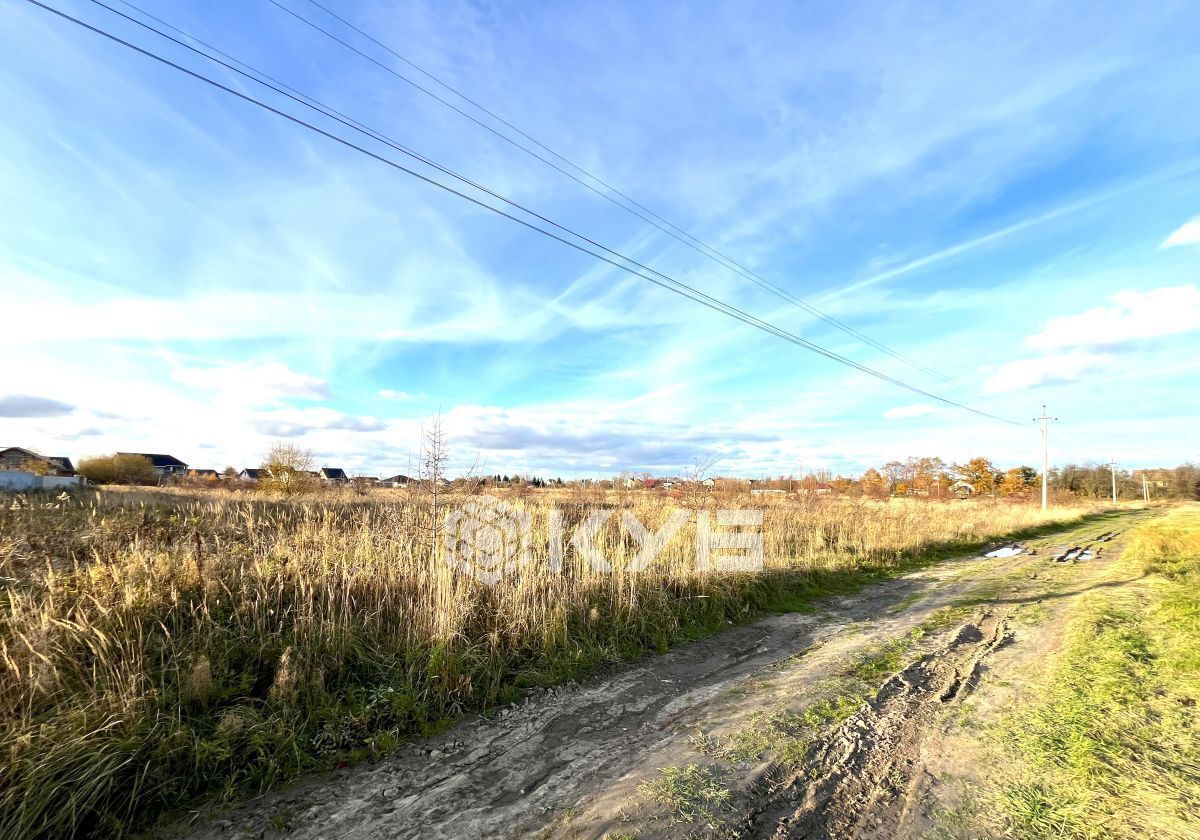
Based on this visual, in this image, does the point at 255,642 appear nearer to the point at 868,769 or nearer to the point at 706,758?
the point at 706,758

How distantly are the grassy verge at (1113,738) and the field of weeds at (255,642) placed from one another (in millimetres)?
3268

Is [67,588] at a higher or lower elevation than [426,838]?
higher

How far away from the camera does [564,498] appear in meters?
15.1

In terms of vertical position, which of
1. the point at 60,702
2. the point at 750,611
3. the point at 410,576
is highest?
the point at 410,576

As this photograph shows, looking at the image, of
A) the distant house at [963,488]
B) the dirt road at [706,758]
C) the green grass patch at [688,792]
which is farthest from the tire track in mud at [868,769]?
the distant house at [963,488]

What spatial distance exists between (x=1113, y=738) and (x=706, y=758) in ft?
9.37

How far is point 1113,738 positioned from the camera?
333cm

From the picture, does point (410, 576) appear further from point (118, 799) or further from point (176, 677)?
point (118, 799)

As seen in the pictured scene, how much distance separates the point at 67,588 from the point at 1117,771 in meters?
7.39

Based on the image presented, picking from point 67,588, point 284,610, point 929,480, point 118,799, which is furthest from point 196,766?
point 929,480

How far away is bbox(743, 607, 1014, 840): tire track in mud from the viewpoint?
250cm

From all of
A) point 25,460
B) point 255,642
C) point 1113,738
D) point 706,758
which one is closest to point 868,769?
point 706,758

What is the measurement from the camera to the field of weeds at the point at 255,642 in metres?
2.73

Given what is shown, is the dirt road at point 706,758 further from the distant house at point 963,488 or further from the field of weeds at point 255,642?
the distant house at point 963,488
